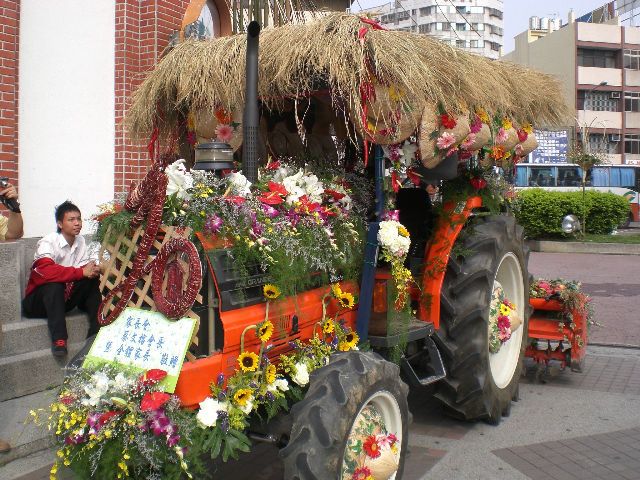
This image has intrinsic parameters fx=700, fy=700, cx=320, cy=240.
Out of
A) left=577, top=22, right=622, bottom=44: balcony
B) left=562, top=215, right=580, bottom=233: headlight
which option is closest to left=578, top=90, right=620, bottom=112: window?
left=577, top=22, right=622, bottom=44: balcony

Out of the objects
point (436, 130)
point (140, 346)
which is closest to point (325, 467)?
point (140, 346)

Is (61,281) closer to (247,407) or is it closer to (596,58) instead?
(247,407)

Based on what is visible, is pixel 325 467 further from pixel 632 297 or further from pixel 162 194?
pixel 632 297

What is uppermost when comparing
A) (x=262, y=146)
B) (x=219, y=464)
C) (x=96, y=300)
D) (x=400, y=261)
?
(x=262, y=146)

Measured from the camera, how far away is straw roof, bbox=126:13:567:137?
369cm

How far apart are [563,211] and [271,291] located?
19.2 m

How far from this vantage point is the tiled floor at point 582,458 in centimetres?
445

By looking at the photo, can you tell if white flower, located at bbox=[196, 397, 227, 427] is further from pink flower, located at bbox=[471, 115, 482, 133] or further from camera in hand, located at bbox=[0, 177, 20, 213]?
camera in hand, located at bbox=[0, 177, 20, 213]

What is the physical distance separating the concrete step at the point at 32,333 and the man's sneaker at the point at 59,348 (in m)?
0.19

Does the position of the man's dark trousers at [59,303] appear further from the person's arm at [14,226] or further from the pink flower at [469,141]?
the pink flower at [469,141]

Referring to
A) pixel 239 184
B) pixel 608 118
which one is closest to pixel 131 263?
pixel 239 184

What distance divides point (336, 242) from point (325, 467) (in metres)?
1.41

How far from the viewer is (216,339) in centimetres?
347

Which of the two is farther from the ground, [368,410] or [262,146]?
[262,146]
